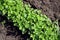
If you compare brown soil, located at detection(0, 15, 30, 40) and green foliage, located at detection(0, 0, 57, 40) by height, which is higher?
green foliage, located at detection(0, 0, 57, 40)

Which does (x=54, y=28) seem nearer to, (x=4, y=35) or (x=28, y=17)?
(x=28, y=17)

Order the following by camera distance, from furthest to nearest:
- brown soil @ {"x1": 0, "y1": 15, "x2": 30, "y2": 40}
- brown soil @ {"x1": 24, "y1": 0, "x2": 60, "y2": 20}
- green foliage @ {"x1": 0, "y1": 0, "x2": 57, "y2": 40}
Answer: brown soil @ {"x1": 24, "y1": 0, "x2": 60, "y2": 20} → brown soil @ {"x1": 0, "y1": 15, "x2": 30, "y2": 40} → green foliage @ {"x1": 0, "y1": 0, "x2": 57, "y2": 40}

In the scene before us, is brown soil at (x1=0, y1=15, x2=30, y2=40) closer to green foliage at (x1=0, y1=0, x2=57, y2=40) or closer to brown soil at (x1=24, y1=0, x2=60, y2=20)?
green foliage at (x1=0, y1=0, x2=57, y2=40)

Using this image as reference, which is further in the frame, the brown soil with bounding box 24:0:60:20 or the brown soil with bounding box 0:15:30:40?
the brown soil with bounding box 24:0:60:20

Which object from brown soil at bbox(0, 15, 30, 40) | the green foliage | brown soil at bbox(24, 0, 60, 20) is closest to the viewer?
the green foliage

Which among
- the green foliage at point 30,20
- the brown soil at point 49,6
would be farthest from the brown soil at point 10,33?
the brown soil at point 49,6

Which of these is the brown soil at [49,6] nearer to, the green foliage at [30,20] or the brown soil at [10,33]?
the green foliage at [30,20]

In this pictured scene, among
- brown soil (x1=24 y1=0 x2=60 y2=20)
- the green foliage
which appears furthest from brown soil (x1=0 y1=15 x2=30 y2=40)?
brown soil (x1=24 y1=0 x2=60 y2=20)

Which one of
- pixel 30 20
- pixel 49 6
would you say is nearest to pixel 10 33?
pixel 30 20
